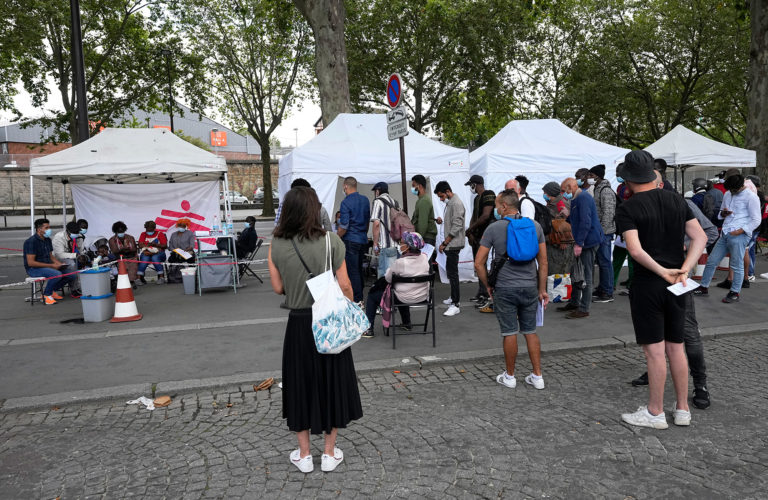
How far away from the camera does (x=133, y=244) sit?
10.3 metres

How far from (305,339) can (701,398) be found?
315 cm

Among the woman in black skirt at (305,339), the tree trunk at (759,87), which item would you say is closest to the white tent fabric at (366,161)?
the woman in black skirt at (305,339)

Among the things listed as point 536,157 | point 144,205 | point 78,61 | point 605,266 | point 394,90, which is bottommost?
point 605,266

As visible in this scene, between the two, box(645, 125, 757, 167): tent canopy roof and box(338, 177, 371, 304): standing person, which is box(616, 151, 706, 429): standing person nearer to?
box(338, 177, 371, 304): standing person

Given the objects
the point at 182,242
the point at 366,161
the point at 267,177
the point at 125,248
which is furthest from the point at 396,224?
the point at 267,177

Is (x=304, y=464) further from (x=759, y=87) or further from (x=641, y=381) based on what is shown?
(x=759, y=87)

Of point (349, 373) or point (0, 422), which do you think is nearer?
point (349, 373)

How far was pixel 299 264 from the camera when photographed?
10.4ft

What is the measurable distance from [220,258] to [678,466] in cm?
816

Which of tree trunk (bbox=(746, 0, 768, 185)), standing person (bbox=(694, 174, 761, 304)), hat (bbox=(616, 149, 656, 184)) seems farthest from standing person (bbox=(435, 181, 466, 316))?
tree trunk (bbox=(746, 0, 768, 185))

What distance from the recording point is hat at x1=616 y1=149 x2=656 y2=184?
12.1ft

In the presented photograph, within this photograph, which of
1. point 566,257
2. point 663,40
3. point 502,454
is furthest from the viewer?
point 663,40

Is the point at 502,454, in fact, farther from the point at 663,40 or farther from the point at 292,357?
the point at 663,40

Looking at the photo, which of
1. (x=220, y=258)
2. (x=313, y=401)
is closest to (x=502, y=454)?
(x=313, y=401)
